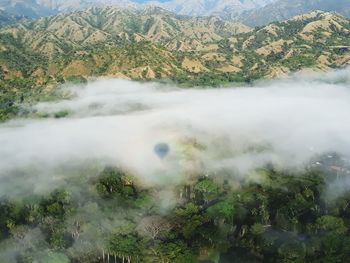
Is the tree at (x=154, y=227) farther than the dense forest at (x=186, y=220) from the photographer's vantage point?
Yes

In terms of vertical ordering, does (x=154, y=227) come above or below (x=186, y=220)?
above

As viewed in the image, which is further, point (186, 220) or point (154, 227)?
point (186, 220)

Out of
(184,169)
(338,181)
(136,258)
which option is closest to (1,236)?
(136,258)

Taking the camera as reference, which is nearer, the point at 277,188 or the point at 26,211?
the point at 26,211

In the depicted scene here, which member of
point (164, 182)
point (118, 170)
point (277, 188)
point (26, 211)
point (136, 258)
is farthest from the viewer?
A: point (118, 170)

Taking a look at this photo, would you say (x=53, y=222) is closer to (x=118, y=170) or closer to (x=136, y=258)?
(x=136, y=258)

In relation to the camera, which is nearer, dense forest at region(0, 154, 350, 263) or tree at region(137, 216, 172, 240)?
dense forest at region(0, 154, 350, 263)

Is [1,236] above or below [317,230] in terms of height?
below

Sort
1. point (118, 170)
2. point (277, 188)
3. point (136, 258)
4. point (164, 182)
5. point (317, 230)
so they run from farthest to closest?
point (118, 170) → point (164, 182) → point (277, 188) → point (317, 230) → point (136, 258)
